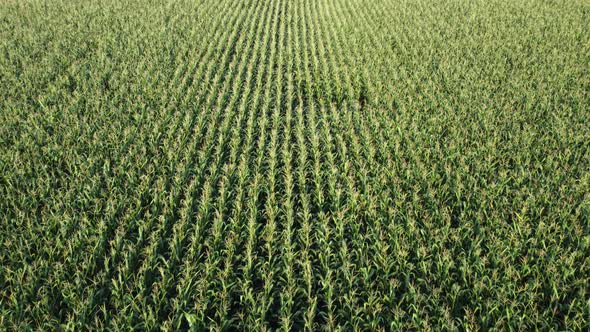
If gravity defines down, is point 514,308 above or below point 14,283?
below

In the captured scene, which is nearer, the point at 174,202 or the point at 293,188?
the point at 174,202

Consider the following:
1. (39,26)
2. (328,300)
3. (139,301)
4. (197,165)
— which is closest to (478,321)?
(328,300)

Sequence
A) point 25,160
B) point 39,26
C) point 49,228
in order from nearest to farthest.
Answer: point 49,228, point 25,160, point 39,26

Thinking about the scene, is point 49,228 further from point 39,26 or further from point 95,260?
point 39,26

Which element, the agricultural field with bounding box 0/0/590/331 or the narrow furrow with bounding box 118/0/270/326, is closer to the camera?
the agricultural field with bounding box 0/0/590/331

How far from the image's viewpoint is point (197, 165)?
22.6 ft

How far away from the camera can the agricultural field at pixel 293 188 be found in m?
4.32

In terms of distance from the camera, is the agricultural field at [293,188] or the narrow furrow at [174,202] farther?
the narrow furrow at [174,202]

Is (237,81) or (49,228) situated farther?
(237,81)

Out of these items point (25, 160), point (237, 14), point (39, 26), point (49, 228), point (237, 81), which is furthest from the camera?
point (237, 14)

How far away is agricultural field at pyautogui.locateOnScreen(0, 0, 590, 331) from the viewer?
4324 mm

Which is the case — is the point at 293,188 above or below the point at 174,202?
below

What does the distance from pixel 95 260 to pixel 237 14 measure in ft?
54.3

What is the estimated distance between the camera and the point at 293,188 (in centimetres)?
657
